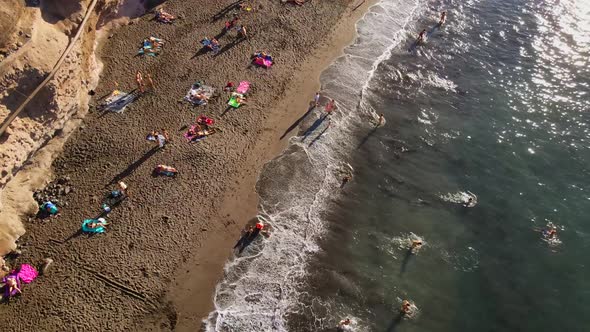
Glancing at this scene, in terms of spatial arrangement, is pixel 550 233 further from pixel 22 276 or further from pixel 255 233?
pixel 22 276

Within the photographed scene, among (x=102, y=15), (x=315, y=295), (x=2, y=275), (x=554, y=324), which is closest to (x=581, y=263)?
(x=554, y=324)

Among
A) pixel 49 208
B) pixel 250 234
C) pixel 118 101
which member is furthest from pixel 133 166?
pixel 250 234

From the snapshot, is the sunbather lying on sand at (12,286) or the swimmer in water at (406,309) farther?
the swimmer in water at (406,309)

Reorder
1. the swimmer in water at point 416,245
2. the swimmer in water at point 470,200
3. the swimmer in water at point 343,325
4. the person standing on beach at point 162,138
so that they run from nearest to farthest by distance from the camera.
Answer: the swimmer in water at point 343,325
the swimmer in water at point 416,245
the swimmer in water at point 470,200
the person standing on beach at point 162,138

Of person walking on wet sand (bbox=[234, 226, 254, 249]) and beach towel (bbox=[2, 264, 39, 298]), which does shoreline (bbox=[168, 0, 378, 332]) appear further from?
beach towel (bbox=[2, 264, 39, 298])

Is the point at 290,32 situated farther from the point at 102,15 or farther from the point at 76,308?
the point at 76,308

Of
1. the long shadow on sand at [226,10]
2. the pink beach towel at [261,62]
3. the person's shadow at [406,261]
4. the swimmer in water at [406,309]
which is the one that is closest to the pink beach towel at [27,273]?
the swimmer in water at [406,309]

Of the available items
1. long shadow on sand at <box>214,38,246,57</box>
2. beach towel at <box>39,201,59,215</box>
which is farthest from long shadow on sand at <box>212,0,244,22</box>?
beach towel at <box>39,201,59,215</box>

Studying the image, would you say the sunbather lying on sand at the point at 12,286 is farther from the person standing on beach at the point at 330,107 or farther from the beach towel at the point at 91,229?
the person standing on beach at the point at 330,107
